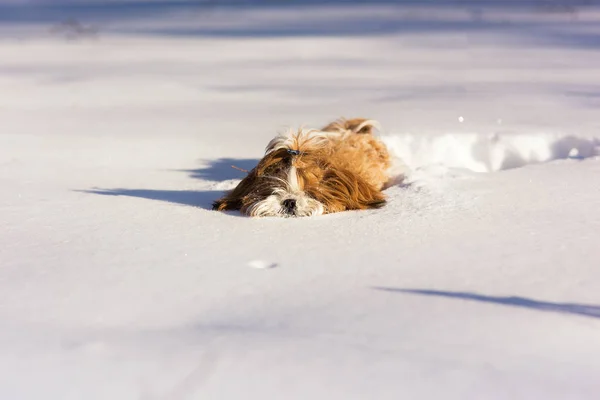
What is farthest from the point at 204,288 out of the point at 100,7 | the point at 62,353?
the point at 100,7

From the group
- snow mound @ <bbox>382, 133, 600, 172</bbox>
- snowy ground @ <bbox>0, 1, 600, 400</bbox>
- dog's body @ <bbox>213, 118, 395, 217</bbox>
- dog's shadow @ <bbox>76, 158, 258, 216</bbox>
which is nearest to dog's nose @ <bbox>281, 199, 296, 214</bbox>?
dog's body @ <bbox>213, 118, 395, 217</bbox>

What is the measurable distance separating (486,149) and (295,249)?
239cm

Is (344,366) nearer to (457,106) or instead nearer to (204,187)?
(204,187)

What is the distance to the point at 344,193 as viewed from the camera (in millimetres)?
4195

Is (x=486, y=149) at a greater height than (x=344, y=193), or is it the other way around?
(x=486, y=149)

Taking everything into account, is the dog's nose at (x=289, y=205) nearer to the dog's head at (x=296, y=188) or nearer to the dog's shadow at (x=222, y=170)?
the dog's head at (x=296, y=188)

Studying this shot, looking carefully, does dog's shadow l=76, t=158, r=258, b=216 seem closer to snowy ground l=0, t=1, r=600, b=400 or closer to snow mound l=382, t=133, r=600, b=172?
snowy ground l=0, t=1, r=600, b=400

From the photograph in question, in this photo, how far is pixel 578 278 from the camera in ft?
9.91

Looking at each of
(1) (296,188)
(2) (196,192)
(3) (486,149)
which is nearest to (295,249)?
(1) (296,188)

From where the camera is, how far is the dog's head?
4.05 meters

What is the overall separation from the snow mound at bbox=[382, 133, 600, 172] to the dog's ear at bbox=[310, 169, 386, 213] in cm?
116

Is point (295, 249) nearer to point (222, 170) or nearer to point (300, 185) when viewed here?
point (300, 185)

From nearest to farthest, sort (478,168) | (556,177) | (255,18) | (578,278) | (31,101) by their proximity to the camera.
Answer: (578,278)
(556,177)
(478,168)
(31,101)
(255,18)

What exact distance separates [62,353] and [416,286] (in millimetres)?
1126
